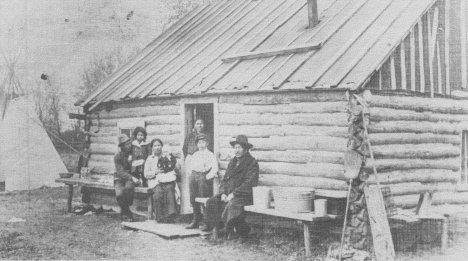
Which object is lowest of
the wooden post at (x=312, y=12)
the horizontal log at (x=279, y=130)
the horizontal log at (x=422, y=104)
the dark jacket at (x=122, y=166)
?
the dark jacket at (x=122, y=166)

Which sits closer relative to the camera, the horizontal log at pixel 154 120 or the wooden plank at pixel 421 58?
the wooden plank at pixel 421 58

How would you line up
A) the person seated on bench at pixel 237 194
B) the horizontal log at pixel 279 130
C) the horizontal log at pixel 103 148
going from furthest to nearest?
the horizontal log at pixel 103 148
the person seated on bench at pixel 237 194
the horizontal log at pixel 279 130

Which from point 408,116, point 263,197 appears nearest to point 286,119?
point 263,197

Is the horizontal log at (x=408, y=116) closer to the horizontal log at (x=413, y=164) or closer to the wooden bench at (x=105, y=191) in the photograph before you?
the horizontal log at (x=413, y=164)

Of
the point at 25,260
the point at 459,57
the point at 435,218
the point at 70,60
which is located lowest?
the point at 25,260

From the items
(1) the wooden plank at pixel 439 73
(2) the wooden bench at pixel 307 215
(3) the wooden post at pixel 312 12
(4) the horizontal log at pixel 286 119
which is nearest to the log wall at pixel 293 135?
(4) the horizontal log at pixel 286 119

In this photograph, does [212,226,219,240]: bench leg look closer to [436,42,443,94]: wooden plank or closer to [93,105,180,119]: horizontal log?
[93,105,180,119]: horizontal log

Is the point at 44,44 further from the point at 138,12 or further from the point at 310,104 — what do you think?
the point at 310,104

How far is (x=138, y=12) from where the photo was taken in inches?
1329

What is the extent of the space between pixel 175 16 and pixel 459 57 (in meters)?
23.7

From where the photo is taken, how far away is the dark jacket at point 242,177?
9.01 metres

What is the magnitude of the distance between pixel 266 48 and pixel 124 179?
4.36 meters

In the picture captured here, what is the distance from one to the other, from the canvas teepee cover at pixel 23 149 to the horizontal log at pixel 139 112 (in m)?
4.98

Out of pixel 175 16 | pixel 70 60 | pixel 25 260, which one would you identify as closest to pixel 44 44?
pixel 70 60
